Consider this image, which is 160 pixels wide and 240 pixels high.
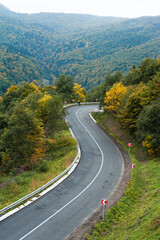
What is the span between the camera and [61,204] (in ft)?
51.6

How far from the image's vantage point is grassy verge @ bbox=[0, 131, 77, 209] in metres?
16.3

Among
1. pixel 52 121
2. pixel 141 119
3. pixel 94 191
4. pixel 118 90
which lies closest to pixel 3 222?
pixel 94 191

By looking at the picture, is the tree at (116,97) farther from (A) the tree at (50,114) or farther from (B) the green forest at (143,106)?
(A) the tree at (50,114)

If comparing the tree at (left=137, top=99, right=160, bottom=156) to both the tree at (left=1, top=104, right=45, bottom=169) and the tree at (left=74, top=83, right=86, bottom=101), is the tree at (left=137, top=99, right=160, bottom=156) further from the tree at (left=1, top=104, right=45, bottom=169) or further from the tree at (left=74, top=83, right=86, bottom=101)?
the tree at (left=74, top=83, right=86, bottom=101)

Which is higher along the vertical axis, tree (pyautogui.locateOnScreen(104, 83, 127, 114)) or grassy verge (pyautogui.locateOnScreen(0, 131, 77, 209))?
tree (pyautogui.locateOnScreen(104, 83, 127, 114))

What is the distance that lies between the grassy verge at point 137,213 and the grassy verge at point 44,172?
6527 mm

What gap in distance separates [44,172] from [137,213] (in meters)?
9.96

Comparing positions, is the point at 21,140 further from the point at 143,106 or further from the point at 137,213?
the point at 143,106

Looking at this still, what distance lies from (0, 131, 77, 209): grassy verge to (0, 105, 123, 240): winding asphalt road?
4.27ft

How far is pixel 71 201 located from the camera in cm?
1633

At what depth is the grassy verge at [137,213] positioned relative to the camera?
1088 centimetres

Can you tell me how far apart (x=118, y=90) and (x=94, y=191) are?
75.1 feet

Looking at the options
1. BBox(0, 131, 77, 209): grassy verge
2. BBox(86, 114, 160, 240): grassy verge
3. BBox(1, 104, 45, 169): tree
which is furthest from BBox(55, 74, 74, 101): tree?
BBox(86, 114, 160, 240): grassy verge

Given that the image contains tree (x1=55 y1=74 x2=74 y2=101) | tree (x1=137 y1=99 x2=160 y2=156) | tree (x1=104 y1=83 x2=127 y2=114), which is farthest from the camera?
tree (x1=55 y1=74 x2=74 y2=101)
